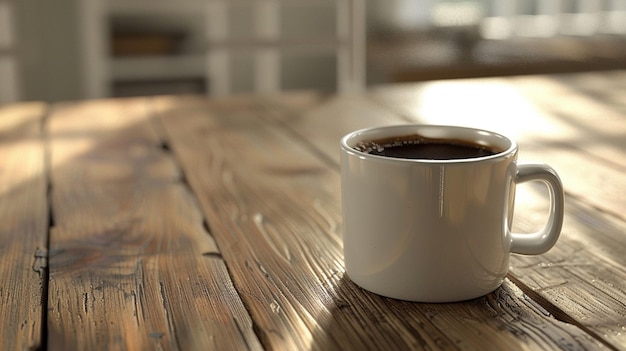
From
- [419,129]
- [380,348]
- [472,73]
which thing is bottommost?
[472,73]

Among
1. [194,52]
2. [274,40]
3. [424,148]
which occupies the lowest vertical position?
[194,52]

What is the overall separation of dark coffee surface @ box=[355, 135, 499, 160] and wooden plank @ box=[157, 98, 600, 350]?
102mm

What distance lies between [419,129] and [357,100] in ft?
2.21

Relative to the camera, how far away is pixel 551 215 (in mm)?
587

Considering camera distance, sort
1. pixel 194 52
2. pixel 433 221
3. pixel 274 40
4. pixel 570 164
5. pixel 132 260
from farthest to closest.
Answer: pixel 194 52 → pixel 274 40 → pixel 570 164 → pixel 132 260 → pixel 433 221

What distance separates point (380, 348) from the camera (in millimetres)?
489

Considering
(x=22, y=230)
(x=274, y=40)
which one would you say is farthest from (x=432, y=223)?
(x=274, y=40)

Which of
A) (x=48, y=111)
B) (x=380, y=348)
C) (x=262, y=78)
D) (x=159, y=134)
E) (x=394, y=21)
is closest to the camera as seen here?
(x=380, y=348)

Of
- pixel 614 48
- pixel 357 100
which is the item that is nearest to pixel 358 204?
pixel 357 100

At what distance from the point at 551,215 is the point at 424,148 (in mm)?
108

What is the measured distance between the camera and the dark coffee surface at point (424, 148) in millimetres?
578

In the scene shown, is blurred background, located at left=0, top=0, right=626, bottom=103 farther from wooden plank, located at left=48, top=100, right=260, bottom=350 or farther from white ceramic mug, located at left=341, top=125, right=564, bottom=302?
white ceramic mug, located at left=341, top=125, right=564, bottom=302

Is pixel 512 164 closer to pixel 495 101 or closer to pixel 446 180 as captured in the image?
pixel 446 180

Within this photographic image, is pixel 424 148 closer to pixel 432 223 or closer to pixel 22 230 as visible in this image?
pixel 432 223
